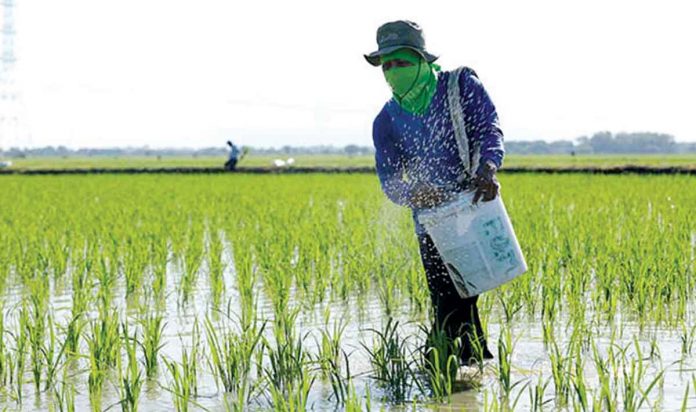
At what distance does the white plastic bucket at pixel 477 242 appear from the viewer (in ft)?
8.61

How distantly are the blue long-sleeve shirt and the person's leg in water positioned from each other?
0.10 meters

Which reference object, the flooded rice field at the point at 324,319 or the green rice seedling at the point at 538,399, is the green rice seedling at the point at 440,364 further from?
the green rice seedling at the point at 538,399

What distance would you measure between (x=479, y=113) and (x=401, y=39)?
0.33m

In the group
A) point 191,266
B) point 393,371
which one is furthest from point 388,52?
point 191,266

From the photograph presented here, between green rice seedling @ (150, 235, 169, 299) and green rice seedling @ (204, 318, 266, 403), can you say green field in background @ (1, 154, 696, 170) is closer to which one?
green rice seedling @ (150, 235, 169, 299)

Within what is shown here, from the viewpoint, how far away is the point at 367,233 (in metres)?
6.18

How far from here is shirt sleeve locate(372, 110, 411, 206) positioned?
2850 millimetres

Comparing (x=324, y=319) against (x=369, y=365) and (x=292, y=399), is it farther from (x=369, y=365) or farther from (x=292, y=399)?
(x=292, y=399)

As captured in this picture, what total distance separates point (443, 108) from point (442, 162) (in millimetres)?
166

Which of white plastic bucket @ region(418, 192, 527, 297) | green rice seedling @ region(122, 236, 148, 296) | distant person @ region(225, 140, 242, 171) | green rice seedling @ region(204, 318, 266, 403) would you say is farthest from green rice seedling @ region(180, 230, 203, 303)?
distant person @ region(225, 140, 242, 171)

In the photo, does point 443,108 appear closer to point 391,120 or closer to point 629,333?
point 391,120

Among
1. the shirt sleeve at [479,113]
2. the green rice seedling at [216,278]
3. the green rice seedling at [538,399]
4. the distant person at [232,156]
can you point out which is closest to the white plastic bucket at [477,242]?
the shirt sleeve at [479,113]

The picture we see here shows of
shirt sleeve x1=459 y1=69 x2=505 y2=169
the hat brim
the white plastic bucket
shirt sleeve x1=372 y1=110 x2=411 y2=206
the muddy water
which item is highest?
the hat brim

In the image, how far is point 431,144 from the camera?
2.78 meters
